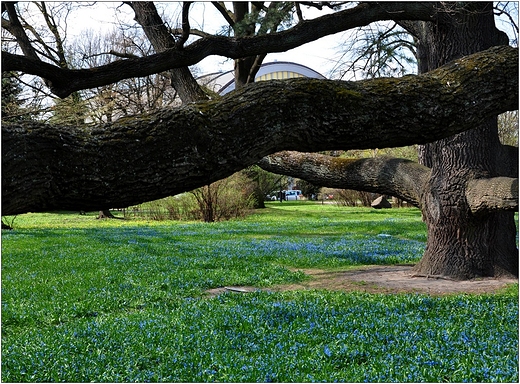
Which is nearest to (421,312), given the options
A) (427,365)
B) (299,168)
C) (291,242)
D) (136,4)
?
(427,365)

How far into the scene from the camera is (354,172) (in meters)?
9.14

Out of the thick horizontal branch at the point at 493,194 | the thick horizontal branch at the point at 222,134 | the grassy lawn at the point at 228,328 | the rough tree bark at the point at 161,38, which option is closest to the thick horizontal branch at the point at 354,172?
the thick horizontal branch at the point at 493,194

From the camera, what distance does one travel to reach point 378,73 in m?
12.5

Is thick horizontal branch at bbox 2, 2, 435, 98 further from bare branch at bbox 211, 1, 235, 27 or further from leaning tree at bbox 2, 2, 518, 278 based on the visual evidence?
bare branch at bbox 211, 1, 235, 27

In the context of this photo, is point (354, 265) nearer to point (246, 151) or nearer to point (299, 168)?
point (299, 168)

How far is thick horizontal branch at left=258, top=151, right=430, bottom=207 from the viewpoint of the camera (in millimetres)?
9039

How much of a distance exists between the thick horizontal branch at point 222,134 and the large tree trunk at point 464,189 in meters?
5.68

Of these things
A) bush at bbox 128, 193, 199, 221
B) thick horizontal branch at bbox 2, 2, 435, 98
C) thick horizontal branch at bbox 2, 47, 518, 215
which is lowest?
bush at bbox 128, 193, 199, 221

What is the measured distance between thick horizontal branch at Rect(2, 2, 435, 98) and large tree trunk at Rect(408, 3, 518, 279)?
76 cm

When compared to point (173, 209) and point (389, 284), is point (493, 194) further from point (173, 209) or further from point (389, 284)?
point (173, 209)

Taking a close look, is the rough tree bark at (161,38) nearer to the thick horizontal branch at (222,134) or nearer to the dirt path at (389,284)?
the dirt path at (389,284)

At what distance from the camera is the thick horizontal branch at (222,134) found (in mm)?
2287

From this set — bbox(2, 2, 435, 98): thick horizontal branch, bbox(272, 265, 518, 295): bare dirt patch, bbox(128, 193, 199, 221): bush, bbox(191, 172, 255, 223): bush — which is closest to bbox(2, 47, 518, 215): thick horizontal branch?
bbox(2, 2, 435, 98): thick horizontal branch

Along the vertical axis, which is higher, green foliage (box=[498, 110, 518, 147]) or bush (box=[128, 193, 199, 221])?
green foliage (box=[498, 110, 518, 147])
